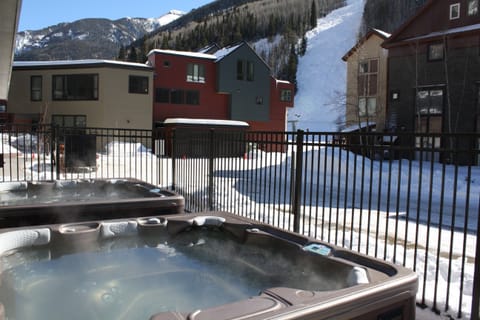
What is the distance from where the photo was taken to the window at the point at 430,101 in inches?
828

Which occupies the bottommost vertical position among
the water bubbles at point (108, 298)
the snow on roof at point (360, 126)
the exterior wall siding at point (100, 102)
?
the water bubbles at point (108, 298)

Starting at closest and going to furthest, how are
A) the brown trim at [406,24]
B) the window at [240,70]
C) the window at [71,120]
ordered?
the brown trim at [406,24]
the window at [71,120]
the window at [240,70]

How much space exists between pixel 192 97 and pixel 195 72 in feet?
6.32

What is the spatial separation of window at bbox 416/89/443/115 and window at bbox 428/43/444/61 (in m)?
1.66

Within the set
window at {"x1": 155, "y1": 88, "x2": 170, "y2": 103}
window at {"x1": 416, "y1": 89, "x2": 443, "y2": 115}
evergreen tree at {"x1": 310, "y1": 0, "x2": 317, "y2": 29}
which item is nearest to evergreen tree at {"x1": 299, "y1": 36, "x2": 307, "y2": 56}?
evergreen tree at {"x1": 310, "y1": 0, "x2": 317, "y2": 29}

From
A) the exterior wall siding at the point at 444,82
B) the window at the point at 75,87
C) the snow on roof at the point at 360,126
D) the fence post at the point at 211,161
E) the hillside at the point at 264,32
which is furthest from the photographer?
the hillside at the point at 264,32

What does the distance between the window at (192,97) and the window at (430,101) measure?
15421mm

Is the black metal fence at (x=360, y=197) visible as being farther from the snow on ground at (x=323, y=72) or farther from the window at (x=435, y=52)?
the snow on ground at (x=323, y=72)

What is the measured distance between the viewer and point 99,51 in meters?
132

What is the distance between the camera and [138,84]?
27.3 m

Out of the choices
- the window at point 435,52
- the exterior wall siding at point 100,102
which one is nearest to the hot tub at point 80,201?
the window at point 435,52

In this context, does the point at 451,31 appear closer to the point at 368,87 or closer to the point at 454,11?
the point at 454,11

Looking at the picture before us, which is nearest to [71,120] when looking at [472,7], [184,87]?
[184,87]

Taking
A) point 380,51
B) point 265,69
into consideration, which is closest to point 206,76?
point 265,69
